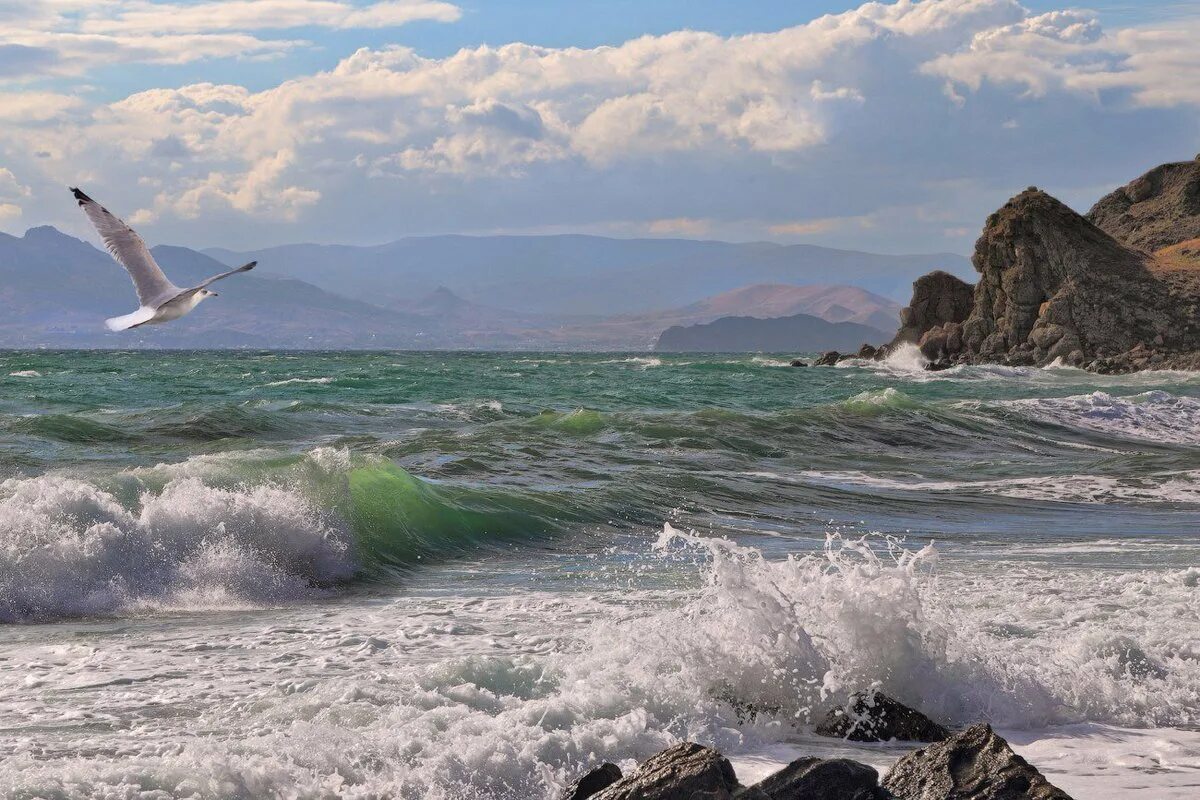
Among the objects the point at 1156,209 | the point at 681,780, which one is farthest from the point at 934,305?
the point at 681,780

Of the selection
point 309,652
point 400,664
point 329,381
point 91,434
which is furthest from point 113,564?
point 329,381

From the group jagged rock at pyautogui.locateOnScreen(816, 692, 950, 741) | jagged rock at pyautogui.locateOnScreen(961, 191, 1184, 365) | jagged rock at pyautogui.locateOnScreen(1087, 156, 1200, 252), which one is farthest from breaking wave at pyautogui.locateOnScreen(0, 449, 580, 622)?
jagged rock at pyautogui.locateOnScreen(1087, 156, 1200, 252)

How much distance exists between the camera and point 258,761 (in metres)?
5.66

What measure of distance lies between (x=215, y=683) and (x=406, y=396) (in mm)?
30807

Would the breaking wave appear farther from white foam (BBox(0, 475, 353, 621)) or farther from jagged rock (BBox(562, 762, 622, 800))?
jagged rock (BBox(562, 762, 622, 800))

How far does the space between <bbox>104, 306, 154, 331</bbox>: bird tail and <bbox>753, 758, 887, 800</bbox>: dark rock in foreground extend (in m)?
7.96

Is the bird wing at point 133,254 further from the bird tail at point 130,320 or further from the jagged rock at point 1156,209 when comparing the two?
the jagged rock at point 1156,209

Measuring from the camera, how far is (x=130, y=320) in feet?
38.0

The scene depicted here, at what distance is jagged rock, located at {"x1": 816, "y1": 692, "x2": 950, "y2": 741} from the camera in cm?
659

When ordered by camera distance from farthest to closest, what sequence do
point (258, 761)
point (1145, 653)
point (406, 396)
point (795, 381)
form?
point (795, 381), point (406, 396), point (1145, 653), point (258, 761)

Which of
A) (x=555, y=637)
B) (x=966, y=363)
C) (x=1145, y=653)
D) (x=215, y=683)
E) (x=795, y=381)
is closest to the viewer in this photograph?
(x=215, y=683)

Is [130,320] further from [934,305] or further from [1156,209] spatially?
[1156,209]

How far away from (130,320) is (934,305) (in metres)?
67.7

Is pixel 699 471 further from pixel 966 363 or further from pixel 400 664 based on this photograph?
pixel 966 363
